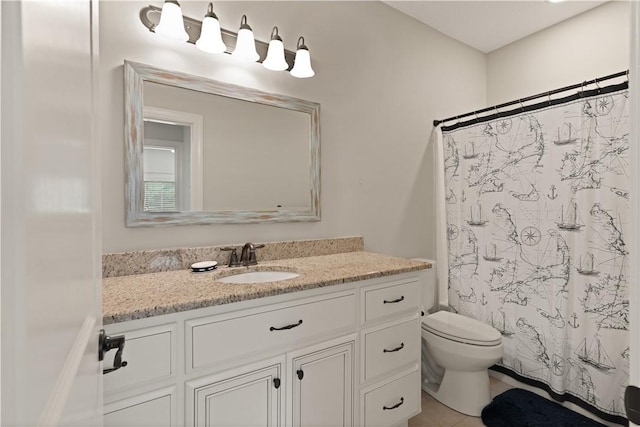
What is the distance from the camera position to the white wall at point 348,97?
143 cm

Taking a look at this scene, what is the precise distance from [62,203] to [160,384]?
83cm

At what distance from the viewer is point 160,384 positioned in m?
1.00

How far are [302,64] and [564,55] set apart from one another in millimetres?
2160

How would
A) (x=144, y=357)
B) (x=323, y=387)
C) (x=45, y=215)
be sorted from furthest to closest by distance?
(x=323, y=387), (x=144, y=357), (x=45, y=215)

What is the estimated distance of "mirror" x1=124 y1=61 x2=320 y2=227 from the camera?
1.47 meters

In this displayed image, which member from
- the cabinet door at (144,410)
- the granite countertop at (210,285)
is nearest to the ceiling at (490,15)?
the granite countertop at (210,285)

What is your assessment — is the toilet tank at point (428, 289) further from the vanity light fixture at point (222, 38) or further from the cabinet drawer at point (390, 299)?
the vanity light fixture at point (222, 38)

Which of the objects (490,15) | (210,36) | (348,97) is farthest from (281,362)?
(490,15)

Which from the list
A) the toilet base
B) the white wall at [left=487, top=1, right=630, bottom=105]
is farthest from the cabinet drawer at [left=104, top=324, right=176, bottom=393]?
the white wall at [left=487, top=1, right=630, bottom=105]

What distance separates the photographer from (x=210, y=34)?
154 cm

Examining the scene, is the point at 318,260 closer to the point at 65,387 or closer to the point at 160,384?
Answer: the point at 160,384

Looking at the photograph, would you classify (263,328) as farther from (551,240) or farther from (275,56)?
(551,240)

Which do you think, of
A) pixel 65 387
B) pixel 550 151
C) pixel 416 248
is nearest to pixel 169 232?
pixel 65 387

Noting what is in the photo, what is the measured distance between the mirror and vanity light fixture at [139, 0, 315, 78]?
165mm
